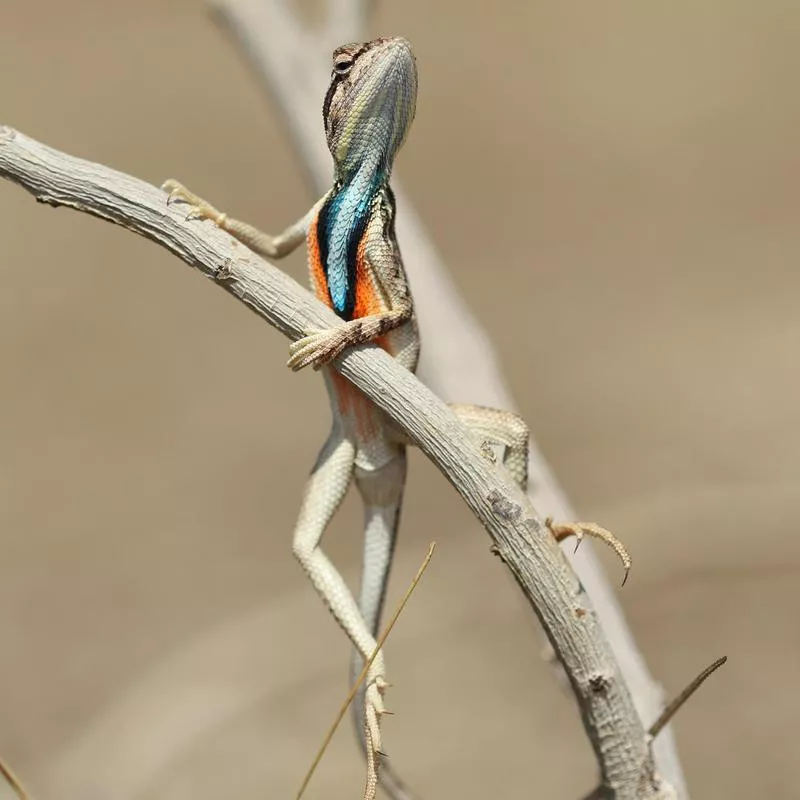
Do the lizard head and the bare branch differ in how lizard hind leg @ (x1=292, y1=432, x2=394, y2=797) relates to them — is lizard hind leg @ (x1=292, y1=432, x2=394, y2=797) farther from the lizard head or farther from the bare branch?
the lizard head

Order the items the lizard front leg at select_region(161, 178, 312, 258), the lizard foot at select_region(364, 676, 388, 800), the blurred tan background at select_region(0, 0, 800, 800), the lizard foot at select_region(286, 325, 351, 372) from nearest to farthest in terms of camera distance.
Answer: the lizard foot at select_region(364, 676, 388, 800)
the lizard foot at select_region(286, 325, 351, 372)
the lizard front leg at select_region(161, 178, 312, 258)
the blurred tan background at select_region(0, 0, 800, 800)

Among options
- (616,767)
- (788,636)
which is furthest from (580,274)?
(616,767)

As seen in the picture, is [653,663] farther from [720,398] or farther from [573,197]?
[573,197]

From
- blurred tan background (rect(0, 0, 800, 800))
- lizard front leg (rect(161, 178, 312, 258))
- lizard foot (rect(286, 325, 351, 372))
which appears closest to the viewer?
lizard foot (rect(286, 325, 351, 372))

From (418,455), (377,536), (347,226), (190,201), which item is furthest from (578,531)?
(418,455)

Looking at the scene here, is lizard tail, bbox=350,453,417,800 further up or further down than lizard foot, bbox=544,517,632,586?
further up

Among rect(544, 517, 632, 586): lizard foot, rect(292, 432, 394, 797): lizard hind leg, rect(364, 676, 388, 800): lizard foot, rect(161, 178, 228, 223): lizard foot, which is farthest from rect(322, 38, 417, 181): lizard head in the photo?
rect(364, 676, 388, 800): lizard foot

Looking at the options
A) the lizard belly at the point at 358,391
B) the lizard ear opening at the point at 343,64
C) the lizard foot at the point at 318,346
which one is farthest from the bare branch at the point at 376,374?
the lizard ear opening at the point at 343,64
